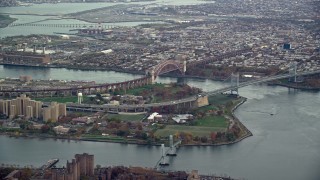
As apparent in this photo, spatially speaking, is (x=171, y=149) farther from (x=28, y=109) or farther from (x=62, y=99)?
(x=62, y=99)

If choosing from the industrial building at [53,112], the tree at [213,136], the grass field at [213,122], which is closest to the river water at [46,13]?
the industrial building at [53,112]

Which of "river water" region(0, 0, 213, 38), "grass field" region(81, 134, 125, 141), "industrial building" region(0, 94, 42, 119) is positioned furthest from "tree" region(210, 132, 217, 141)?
"river water" region(0, 0, 213, 38)

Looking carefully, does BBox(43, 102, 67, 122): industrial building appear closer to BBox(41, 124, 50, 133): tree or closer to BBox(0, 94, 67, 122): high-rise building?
BBox(0, 94, 67, 122): high-rise building

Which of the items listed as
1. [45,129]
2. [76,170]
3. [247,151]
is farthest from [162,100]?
[76,170]

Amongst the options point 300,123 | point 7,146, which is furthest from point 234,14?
point 7,146

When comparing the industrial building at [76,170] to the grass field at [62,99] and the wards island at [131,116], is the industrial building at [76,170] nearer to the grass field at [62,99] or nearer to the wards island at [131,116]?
the wards island at [131,116]

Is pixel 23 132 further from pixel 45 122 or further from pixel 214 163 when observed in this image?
pixel 214 163
